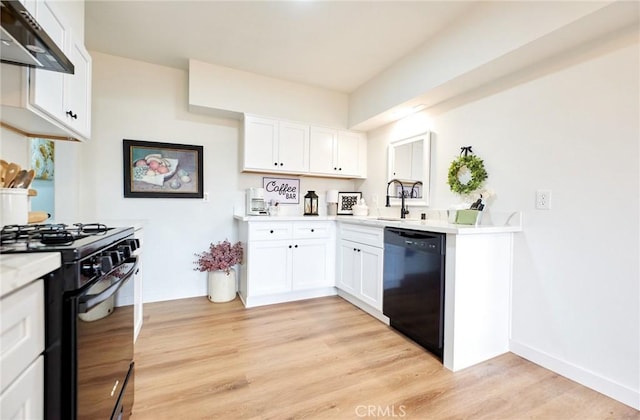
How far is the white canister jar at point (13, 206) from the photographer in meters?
1.29

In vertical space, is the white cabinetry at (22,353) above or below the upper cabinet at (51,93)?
below

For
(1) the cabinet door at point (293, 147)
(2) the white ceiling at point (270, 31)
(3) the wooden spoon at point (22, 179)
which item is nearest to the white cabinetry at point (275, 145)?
(1) the cabinet door at point (293, 147)

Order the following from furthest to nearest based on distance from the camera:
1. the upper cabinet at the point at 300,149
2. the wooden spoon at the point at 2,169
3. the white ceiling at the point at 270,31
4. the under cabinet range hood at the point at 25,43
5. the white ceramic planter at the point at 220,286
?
the upper cabinet at the point at 300,149 → the white ceramic planter at the point at 220,286 → the white ceiling at the point at 270,31 → the wooden spoon at the point at 2,169 → the under cabinet range hood at the point at 25,43

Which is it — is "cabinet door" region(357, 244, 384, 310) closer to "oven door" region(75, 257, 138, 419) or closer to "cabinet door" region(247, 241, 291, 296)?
"cabinet door" region(247, 241, 291, 296)

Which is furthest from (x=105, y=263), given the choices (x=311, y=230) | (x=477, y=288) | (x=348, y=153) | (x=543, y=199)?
(x=348, y=153)

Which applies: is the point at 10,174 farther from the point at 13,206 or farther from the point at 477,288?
the point at 477,288

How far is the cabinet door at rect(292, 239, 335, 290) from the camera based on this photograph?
3029 mm

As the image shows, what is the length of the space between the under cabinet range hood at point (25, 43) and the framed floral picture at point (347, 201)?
2.87m

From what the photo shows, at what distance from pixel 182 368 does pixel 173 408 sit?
1.21 feet

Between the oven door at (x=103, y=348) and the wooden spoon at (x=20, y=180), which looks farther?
the wooden spoon at (x=20, y=180)

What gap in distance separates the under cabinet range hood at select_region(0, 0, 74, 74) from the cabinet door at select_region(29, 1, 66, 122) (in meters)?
0.10

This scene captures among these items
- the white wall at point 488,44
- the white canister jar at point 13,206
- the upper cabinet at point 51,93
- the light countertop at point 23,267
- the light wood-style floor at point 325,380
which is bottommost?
the light wood-style floor at point 325,380

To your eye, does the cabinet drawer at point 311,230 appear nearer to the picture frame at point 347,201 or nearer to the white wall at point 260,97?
the picture frame at point 347,201

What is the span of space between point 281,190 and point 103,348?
2.65 meters
